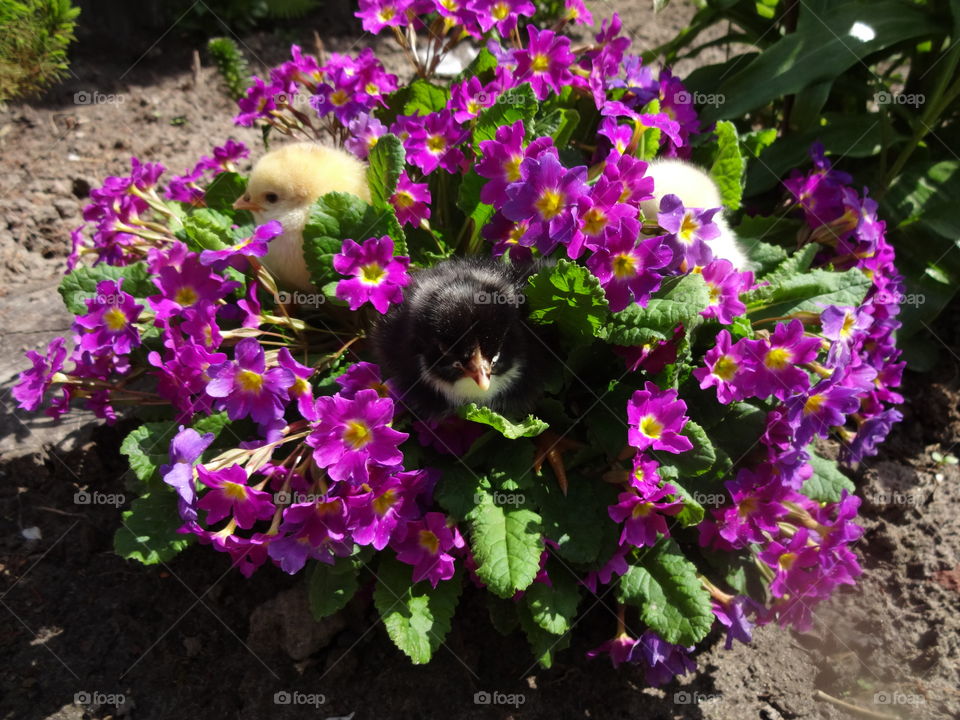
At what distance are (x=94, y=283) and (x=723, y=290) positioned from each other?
6.88ft

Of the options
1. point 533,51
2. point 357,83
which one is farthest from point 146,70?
point 533,51

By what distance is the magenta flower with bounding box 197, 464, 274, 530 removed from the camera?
1987mm

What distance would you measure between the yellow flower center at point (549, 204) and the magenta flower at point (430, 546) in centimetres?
89

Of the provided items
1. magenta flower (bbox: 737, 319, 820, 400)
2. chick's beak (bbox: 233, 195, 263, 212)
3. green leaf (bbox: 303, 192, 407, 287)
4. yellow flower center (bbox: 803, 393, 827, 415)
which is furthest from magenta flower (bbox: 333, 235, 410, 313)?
yellow flower center (bbox: 803, 393, 827, 415)

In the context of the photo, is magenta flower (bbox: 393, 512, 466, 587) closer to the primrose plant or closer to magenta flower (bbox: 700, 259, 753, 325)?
the primrose plant

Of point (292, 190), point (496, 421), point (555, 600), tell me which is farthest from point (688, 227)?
point (292, 190)

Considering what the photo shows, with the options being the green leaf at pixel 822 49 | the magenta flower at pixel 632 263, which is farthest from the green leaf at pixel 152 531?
the green leaf at pixel 822 49

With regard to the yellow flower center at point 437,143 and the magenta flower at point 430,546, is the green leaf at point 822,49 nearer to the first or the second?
the yellow flower center at point 437,143

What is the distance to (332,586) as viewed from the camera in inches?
89.1

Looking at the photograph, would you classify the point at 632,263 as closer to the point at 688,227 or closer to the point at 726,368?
the point at 688,227

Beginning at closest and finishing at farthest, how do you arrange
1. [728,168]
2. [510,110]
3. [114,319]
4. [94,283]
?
1. [114,319]
2. [510,110]
3. [94,283]
4. [728,168]

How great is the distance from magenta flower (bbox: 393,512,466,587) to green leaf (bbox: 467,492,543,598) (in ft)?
0.24

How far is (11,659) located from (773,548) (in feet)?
8.01

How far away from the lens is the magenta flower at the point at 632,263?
204 centimetres
